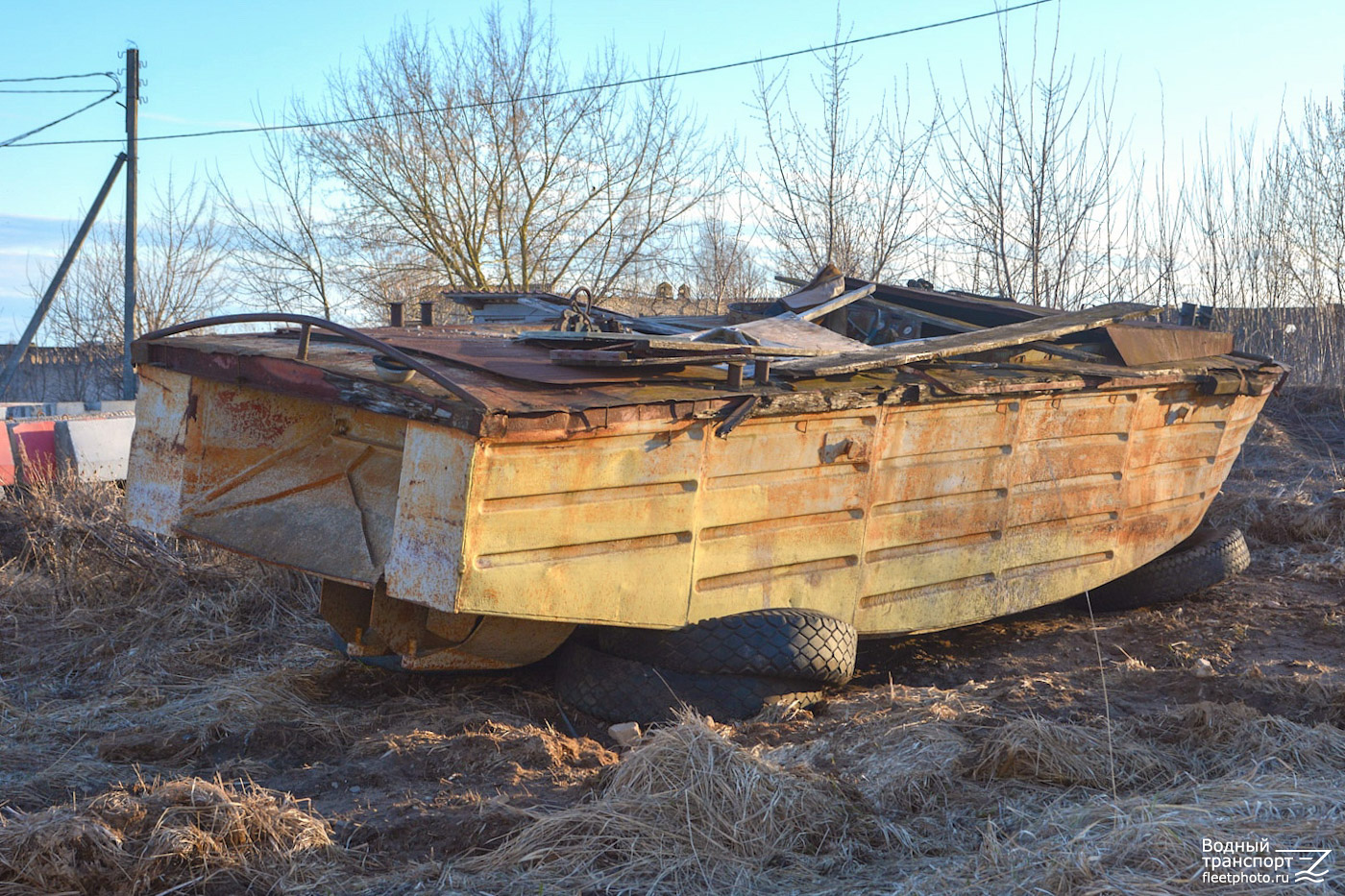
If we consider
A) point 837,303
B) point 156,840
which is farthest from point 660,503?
point 837,303

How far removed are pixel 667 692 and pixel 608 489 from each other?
0.91 meters

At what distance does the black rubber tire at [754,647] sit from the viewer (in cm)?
414

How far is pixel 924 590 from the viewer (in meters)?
5.00

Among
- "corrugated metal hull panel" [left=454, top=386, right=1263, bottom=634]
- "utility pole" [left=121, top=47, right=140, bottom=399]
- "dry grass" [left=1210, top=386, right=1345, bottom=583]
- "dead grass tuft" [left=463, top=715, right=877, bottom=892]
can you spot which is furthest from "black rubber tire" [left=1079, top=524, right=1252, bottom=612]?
"utility pole" [left=121, top=47, right=140, bottom=399]

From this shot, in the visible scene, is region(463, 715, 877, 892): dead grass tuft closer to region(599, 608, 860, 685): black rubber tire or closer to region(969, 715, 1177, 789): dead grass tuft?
region(969, 715, 1177, 789): dead grass tuft

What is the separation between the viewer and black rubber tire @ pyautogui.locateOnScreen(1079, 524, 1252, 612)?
20.7 feet

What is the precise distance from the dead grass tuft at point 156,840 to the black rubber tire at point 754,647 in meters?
1.49

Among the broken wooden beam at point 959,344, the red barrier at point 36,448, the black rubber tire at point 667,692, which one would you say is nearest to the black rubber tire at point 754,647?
the black rubber tire at point 667,692

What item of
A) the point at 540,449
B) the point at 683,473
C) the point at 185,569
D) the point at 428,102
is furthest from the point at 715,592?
the point at 428,102

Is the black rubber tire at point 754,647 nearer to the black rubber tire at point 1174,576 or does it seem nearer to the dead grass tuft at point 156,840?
the dead grass tuft at point 156,840

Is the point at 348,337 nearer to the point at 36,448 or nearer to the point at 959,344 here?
the point at 959,344

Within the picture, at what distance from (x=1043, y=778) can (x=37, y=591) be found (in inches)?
208

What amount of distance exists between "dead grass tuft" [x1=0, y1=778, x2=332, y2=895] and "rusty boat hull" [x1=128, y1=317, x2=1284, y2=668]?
0.83 m

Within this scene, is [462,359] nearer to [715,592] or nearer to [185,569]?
[715,592]
